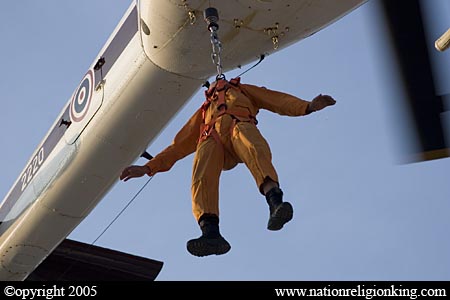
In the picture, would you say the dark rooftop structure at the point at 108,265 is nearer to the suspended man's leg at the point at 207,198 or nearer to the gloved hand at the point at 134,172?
the gloved hand at the point at 134,172

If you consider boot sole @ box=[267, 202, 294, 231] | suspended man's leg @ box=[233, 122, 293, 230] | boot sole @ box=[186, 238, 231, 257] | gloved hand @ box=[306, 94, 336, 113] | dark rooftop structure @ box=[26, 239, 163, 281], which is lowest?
boot sole @ box=[186, 238, 231, 257]

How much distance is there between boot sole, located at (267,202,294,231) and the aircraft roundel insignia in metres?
3.65

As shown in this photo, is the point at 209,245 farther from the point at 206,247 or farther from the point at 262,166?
the point at 262,166

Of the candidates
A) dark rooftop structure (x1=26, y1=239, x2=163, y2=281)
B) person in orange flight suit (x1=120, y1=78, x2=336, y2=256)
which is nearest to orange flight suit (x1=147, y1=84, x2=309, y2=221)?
person in orange flight suit (x1=120, y1=78, x2=336, y2=256)

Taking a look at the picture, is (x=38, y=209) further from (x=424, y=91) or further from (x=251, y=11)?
(x=424, y=91)

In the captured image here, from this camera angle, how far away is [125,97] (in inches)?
380

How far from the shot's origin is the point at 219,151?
806 centimetres

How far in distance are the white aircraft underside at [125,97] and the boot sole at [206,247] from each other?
193 cm

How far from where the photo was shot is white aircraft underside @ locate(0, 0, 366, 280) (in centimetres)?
838

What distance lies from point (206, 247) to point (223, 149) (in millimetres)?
1089

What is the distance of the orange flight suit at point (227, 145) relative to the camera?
7695 millimetres

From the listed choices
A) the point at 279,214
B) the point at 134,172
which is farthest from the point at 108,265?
the point at 279,214

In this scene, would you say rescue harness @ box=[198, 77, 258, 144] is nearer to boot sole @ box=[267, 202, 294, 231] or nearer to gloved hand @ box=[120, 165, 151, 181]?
gloved hand @ box=[120, 165, 151, 181]

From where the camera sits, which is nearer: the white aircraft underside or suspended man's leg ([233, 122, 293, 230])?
suspended man's leg ([233, 122, 293, 230])
